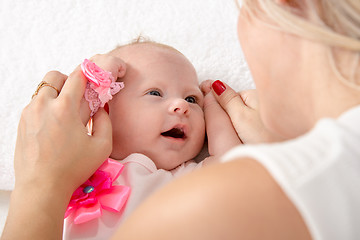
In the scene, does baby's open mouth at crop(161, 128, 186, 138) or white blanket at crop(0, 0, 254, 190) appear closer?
baby's open mouth at crop(161, 128, 186, 138)

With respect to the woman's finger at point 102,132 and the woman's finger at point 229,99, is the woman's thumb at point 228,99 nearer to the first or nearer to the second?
the woman's finger at point 229,99

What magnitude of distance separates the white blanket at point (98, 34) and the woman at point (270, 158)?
655 millimetres

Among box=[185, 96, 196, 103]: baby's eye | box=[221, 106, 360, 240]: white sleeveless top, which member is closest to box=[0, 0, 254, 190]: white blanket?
box=[185, 96, 196, 103]: baby's eye

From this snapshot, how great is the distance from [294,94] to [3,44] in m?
1.46

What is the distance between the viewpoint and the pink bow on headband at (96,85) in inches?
51.3

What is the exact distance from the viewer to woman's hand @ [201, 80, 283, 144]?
1.46 meters

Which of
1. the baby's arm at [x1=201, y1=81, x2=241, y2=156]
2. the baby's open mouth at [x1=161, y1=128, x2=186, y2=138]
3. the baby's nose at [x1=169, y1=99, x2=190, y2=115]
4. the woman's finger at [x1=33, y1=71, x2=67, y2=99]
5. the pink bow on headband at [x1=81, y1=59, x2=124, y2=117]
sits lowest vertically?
the baby's arm at [x1=201, y1=81, x2=241, y2=156]

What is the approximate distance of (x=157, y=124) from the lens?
141 cm

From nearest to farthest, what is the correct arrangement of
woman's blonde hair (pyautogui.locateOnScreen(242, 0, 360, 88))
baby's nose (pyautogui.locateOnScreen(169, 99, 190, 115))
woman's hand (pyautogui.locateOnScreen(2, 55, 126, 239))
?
woman's blonde hair (pyautogui.locateOnScreen(242, 0, 360, 88)) < woman's hand (pyautogui.locateOnScreen(2, 55, 126, 239)) < baby's nose (pyautogui.locateOnScreen(169, 99, 190, 115))

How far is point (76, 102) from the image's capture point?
1.21 m

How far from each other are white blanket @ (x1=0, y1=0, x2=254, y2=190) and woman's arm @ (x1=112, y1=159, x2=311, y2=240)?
3.89 ft

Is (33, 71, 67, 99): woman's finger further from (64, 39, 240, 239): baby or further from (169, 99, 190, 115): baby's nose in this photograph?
(169, 99, 190, 115): baby's nose

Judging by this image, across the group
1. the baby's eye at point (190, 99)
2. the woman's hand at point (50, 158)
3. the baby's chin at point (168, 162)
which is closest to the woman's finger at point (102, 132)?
the woman's hand at point (50, 158)

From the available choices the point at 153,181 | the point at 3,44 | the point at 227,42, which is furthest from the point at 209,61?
the point at 3,44
